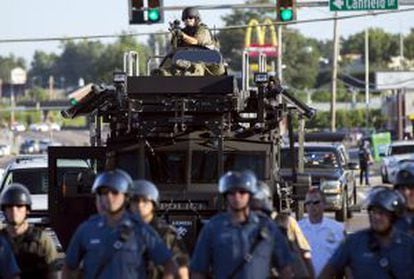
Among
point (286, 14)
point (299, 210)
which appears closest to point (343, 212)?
point (286, 14)

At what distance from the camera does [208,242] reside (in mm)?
8625

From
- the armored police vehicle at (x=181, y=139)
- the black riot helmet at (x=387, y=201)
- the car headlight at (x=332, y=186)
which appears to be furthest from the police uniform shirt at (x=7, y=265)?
the car headlight at (x=332, y=186)

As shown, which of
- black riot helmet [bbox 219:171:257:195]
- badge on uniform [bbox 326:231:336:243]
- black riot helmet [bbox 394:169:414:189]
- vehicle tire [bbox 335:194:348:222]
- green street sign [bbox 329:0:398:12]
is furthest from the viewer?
green street sign [bbox 329:0:398:12]

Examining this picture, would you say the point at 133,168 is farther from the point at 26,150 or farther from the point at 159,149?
the point at 26,150

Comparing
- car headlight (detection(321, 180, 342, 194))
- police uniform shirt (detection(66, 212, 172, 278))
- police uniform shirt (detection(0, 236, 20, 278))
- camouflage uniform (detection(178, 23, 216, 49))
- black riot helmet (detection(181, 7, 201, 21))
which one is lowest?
car headlight (detection(321, 180, 342, 194))

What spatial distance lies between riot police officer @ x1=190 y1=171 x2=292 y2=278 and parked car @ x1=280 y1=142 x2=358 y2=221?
17.1m

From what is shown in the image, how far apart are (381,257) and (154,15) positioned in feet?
65.9

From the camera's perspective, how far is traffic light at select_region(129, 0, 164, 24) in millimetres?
28391

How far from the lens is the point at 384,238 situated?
8.90 m

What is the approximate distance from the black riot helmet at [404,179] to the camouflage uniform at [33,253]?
8.96ft

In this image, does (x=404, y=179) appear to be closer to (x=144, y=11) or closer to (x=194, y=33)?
(x=194, y=33)

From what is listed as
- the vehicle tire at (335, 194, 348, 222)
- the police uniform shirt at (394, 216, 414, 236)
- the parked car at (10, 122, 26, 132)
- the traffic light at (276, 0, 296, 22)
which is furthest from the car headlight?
the parked car at (10, 122, 26, 132)

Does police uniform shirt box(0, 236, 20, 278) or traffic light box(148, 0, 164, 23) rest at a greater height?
traffic light box(148, 0, 164, 23)

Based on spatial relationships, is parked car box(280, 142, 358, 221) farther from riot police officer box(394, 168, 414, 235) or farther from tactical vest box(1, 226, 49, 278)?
tactical vest box(1, 226, 49, 278)
